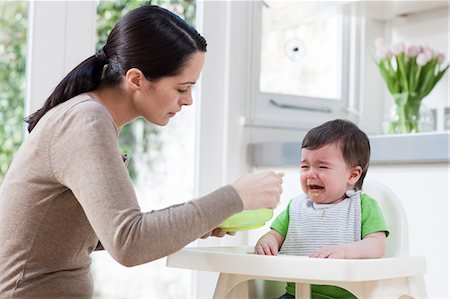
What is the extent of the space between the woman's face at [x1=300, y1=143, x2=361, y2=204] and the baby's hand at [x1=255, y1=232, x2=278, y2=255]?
123mm

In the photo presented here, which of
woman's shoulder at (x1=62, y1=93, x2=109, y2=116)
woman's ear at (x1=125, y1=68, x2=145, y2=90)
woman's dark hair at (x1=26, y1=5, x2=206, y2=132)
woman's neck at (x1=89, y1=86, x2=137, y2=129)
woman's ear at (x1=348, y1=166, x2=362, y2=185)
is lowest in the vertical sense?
woman's ear at (x1=348, y1=166, x2=362, y2=185)

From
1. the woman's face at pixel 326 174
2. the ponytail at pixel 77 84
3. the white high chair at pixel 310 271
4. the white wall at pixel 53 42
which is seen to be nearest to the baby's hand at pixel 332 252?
the white high chair at pixel 310 271

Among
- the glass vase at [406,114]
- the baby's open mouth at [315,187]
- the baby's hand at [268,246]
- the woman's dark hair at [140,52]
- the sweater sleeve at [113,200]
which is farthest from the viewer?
the glass vase at [406,114]

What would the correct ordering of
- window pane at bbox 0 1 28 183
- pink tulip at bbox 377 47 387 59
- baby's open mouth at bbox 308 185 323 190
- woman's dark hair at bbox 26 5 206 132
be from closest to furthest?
woman's dark hair at bbox 26 5 206 132, baby's open mouth at bbox 308 185 323 190, window pane at bbox 0 1 28 183, pink tulip at bbox 377 47 387 59

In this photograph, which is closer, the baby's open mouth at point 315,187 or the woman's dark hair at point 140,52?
the woman's dark hair at point 140,52

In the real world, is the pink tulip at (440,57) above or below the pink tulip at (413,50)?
below

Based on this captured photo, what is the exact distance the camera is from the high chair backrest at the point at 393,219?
1513mm

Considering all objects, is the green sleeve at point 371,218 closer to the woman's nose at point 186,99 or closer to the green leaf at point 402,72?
the woman's nose at point 186,99

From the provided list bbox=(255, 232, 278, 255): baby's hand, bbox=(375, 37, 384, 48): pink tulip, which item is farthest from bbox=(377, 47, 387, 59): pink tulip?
bbox=(255, 232, 278, 255): baby's hand

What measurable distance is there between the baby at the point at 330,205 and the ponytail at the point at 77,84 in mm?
460

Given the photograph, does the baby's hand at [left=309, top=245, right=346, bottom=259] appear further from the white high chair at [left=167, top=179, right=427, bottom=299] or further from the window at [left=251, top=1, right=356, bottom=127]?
the window at [left=251, top=1, right=356, bottom=127]

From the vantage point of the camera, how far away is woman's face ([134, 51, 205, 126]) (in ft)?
4.39

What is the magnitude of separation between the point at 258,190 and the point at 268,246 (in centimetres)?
23

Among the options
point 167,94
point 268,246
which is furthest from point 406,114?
A: point 167,94
